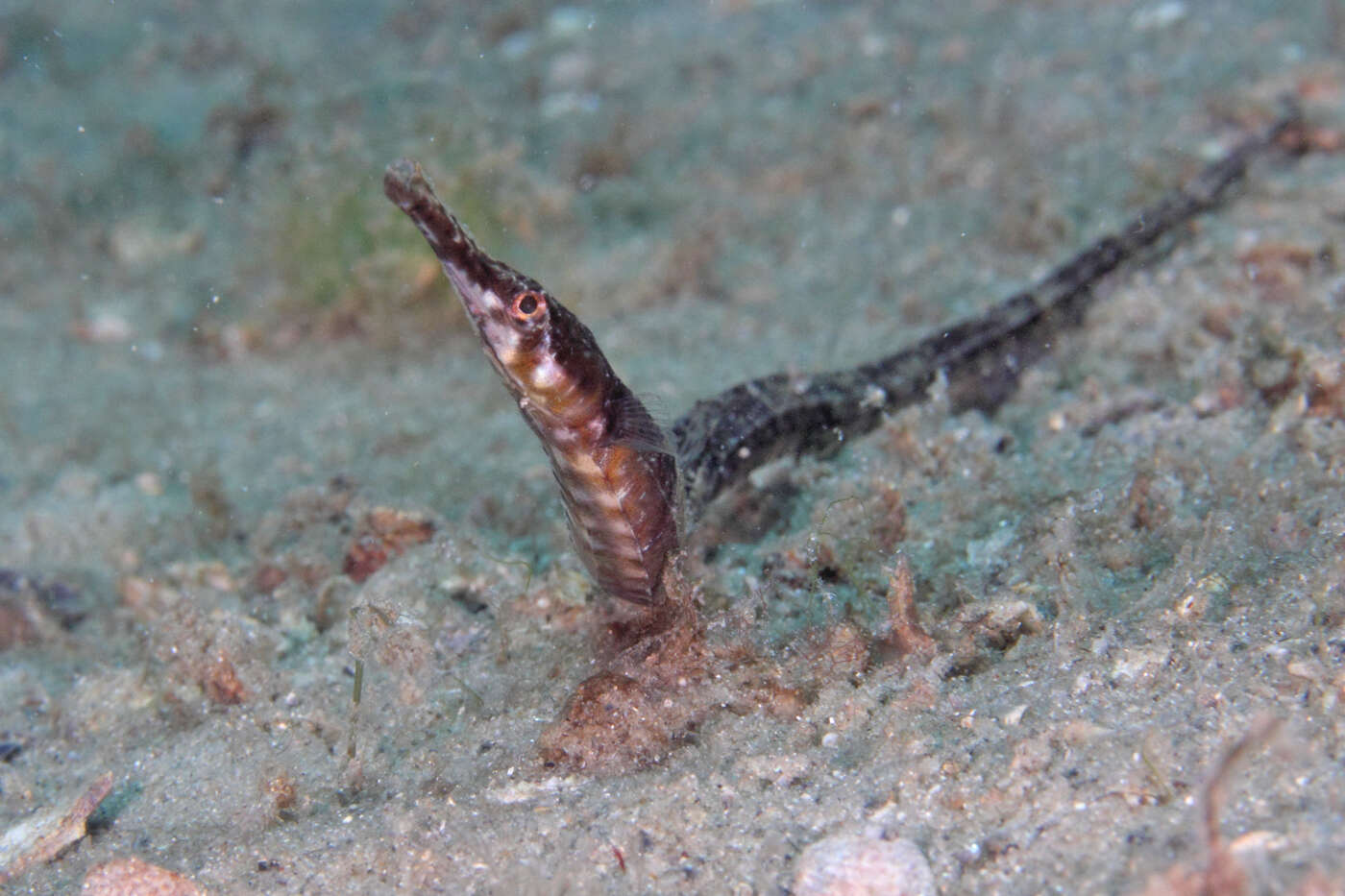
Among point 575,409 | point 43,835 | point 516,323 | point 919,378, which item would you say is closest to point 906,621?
point 575,409

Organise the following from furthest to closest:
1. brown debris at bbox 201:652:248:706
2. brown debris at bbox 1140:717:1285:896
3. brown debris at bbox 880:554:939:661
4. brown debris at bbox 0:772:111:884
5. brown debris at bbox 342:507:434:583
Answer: brown debris at bbox 342:507:434:583 < brown debris at bbox 201:652:248:706 < brown debris at bbox 880:554:939:661 < brown debris at bbox 0:772:111:884 < brown debris at bbox 1140:717:1285:896

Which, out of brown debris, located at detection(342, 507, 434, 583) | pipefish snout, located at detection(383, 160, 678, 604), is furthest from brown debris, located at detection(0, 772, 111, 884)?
pipefish snout, located at detection(383, 160, 678, 604)

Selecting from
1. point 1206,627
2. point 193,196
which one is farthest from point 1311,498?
point 193,196

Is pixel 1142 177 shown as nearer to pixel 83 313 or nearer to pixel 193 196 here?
pixel 193 196

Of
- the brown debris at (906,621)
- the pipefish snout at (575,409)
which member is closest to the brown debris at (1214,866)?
the brown debris at (906,621)

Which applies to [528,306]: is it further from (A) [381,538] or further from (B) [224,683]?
(B) [224,683]

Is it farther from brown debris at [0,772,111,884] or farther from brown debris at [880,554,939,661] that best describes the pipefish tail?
brown debris at [0,772,111,884]
